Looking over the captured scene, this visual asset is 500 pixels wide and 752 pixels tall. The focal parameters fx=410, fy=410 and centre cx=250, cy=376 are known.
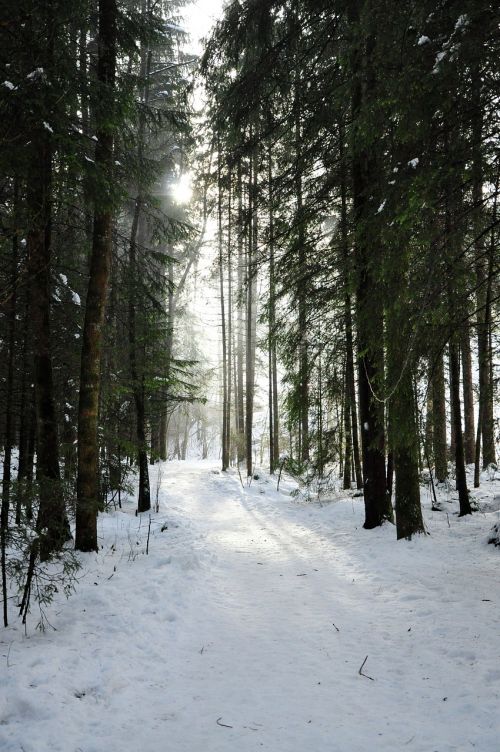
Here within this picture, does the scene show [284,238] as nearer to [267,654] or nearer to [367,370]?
[367,370]

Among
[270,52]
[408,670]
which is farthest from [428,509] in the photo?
[270,52]

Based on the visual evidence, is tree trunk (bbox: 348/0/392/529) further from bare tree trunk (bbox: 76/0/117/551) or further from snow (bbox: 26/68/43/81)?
snow (bbox: 26/68/43/81)

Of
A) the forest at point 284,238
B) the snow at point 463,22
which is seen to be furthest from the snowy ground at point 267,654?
the snow at point 463,22

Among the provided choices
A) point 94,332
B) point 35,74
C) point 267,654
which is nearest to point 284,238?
point 94,332

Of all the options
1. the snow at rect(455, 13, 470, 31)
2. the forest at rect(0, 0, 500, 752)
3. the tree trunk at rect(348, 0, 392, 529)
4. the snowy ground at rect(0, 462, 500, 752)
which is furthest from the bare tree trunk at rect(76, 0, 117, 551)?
the snow at rect(455, 13, 470, 31)

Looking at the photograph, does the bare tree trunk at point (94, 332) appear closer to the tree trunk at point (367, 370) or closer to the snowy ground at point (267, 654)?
the snowy ground at point (267, 654)

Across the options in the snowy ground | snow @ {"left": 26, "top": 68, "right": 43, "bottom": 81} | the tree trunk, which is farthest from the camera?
the tree trunk

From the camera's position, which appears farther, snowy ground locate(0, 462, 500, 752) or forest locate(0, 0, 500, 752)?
forest locate(0, 0, 500, 752)

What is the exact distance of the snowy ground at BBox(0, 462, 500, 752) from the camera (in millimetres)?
2770

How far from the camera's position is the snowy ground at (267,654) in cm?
277

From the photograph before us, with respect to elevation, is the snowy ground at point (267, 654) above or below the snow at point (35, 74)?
below

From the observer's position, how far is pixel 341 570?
6.16 meters

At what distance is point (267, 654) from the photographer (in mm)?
3844

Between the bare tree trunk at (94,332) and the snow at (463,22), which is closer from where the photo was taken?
the snow at (463,22)
